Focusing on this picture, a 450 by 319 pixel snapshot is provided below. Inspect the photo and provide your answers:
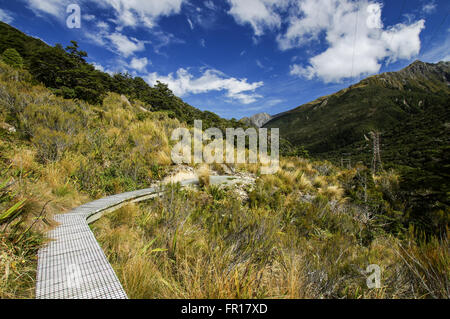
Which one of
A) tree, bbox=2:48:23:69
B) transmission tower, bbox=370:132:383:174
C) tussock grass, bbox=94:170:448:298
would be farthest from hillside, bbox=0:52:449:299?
tree, bbox=2:48:23:69

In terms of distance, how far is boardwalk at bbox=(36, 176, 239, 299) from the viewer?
1231 millimetres

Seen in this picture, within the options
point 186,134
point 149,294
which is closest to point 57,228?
point 149,294

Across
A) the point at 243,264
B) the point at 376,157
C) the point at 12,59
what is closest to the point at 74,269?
the point at 243,264

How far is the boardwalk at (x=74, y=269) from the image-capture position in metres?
1.23

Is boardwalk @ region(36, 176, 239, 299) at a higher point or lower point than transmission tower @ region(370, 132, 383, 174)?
lower

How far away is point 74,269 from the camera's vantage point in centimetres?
146

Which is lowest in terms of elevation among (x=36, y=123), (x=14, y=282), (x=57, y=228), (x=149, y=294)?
(x=149, y=294)

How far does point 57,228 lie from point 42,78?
13216mm

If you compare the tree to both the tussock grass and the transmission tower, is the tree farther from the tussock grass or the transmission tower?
the transmission tower

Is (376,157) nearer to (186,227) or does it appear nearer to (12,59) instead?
(186,227)

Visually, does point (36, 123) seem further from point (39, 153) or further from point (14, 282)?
point (14, 282)

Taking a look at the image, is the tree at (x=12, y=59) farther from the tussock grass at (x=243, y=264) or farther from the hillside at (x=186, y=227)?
the tussock grass at (x=243, y=264)
